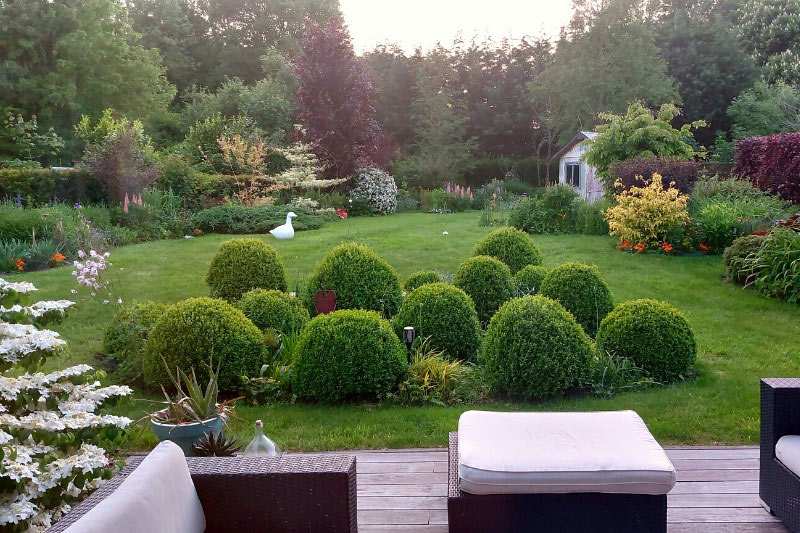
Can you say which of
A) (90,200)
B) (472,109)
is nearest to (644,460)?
(90,200)

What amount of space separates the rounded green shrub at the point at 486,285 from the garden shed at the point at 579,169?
11.1 meters

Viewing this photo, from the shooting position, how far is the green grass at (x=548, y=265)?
157 inches

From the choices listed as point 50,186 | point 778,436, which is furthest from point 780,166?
point 50,186

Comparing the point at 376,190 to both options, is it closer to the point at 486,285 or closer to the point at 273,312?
the point at 486,285

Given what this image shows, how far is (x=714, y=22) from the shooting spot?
24.9 meters

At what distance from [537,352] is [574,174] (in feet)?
53.5

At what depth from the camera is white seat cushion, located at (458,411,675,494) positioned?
2273mm

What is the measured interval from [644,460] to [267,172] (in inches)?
567

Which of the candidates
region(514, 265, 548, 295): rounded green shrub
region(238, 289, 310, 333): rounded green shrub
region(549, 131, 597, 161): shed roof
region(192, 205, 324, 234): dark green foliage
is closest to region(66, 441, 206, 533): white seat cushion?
region(238, 289, 310, 333): rounded green shrub

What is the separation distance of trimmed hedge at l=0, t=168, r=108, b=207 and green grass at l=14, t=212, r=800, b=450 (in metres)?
2.85

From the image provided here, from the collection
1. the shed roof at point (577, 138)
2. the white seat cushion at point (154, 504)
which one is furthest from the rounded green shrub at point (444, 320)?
the shed roof at point (577, 138)

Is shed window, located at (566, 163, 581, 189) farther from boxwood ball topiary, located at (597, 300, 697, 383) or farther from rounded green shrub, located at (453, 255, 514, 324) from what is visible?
boxwood ball topiary, located at (597, 300, 697, 383)

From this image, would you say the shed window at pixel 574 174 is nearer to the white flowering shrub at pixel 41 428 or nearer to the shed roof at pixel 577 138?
the shed roof at pixel 577 138

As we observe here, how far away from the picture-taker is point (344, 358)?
433 cm
